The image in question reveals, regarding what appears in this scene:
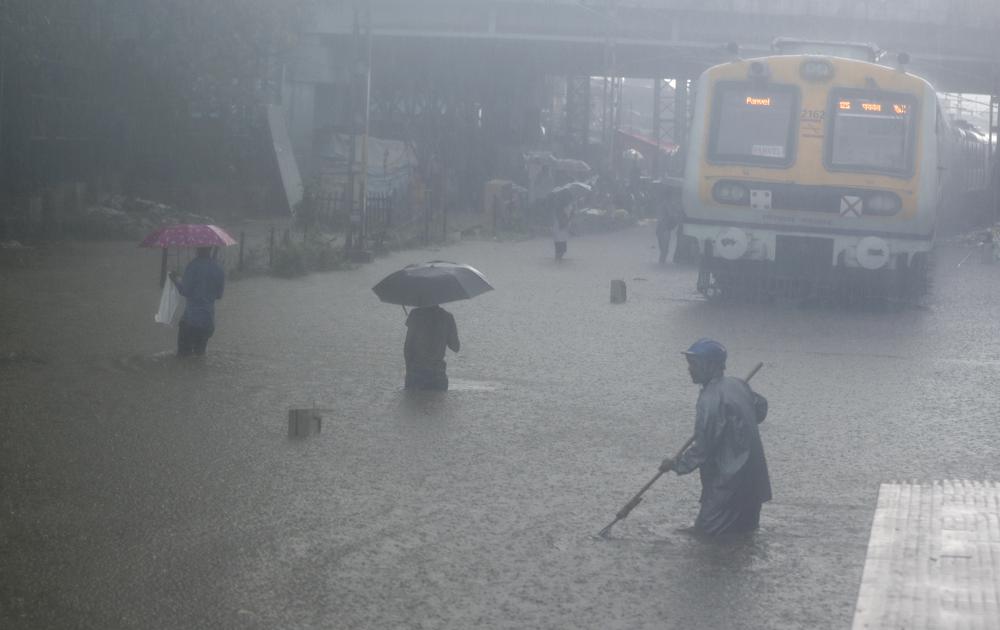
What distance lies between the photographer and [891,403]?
11.3 meters

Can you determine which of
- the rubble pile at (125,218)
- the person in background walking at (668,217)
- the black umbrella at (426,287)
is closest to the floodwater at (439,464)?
the black umbrella at (426,287)

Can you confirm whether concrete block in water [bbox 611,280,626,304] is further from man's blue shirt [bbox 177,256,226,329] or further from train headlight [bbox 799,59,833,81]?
man's blue shirt [bbox 177,256,226,329]

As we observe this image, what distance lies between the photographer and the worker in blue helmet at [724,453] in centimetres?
707

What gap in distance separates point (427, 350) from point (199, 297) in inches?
99.2

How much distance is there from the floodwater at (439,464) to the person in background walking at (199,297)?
331mm

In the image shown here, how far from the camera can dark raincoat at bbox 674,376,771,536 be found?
7062 mm

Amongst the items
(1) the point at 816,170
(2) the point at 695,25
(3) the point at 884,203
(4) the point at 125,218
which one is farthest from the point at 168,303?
(2) the point at 695,25

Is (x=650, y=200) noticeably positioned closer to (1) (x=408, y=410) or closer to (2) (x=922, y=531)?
(1) (x=408, y=410)

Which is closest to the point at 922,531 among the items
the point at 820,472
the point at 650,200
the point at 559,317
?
the point at 820,472

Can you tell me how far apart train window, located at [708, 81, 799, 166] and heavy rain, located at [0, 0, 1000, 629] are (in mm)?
41

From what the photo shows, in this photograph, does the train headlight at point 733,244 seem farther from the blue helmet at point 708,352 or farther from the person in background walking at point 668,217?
the blue helmet at point 708,352

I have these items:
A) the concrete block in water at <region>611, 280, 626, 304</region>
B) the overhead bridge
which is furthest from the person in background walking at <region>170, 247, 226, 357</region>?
the overhead bridge

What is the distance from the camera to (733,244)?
58.9 ft

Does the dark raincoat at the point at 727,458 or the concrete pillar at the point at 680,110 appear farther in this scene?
the concrete pillar at the point at 680,110
